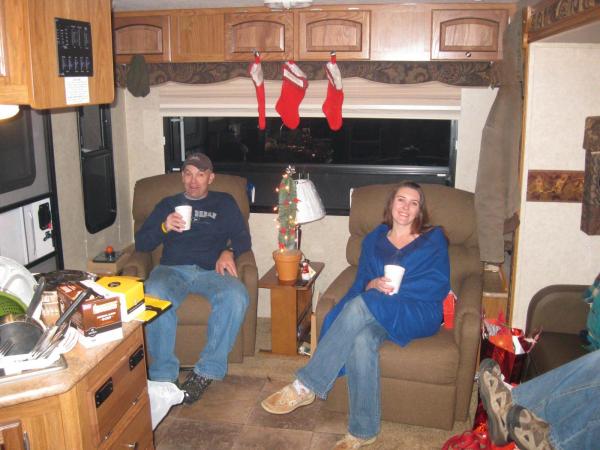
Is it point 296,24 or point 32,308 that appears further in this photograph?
point 296,24

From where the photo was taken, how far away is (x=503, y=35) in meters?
3.31

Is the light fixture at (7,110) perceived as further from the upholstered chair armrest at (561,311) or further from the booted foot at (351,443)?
the upholstered chair armrest at (561,311)

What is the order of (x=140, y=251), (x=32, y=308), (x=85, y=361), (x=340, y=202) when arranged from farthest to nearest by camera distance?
(x=340, y=202) < (x=140, y=251) < (x=32, y=308) < (x=85, y=361)

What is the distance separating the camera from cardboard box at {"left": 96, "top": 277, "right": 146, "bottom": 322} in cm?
207

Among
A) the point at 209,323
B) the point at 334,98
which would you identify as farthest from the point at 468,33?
the point at 209,323

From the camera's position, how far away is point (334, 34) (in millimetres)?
3496

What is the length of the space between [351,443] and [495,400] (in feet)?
2.36

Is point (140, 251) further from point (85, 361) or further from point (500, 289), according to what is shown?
point (500, 289)

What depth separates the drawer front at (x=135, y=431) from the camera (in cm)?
200

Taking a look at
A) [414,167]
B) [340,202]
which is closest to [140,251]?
[414,167]

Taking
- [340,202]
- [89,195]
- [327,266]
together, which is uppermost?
[89,195]

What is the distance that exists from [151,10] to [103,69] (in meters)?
1.96

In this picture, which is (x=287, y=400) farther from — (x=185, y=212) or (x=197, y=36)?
(x=197, y=36)

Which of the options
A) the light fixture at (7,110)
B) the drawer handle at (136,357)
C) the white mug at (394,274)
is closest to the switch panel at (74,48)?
the light fixture at (7,110)
